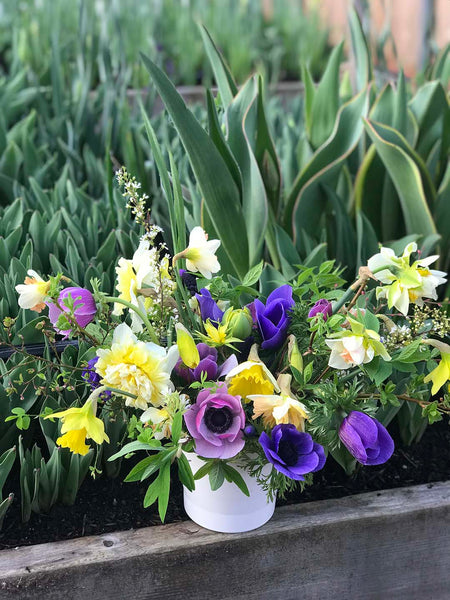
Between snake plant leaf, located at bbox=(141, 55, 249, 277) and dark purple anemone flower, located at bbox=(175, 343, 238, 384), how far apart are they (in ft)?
1.63

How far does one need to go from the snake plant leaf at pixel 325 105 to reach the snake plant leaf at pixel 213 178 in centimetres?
41

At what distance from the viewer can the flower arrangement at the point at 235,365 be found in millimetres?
824

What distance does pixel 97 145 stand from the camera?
2350mm

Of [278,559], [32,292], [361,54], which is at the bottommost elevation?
[278,559]

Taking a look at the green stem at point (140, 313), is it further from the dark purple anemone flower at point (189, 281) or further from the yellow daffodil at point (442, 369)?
the yellow daffodil at point (442, 369)

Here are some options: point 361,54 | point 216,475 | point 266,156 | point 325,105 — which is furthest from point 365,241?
point 216,475

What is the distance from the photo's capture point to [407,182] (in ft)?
4.97

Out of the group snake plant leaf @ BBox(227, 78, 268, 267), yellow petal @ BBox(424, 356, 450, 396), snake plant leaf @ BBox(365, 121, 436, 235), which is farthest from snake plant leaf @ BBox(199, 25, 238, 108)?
Result: yellow petal @ BBox(424, 356, 450, 396)

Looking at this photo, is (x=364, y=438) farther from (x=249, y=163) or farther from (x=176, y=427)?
(x=249, y=163)

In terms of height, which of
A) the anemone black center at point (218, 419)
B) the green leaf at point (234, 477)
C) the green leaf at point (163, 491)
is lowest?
the green leaf at point (234, 477)

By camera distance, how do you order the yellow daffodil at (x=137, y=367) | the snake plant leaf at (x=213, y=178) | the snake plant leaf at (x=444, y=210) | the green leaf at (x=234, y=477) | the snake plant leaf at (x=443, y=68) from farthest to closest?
1. the snake plant leaf at (x=443, y=68)
2. the snake plant leaf at (x=444, y=210)
3. the snake plant leaf at (x=213, y=178)
4. the green leaf at (x=234, y=477)
5. the yellow daffodil at (x=137, y=367)

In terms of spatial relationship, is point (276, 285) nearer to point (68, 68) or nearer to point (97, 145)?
point (97, 145)

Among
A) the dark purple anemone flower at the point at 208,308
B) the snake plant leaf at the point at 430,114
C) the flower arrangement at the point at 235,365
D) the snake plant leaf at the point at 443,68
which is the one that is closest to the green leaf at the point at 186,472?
the flower arrangement at the point at 235,365

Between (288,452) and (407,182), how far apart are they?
85 cm
